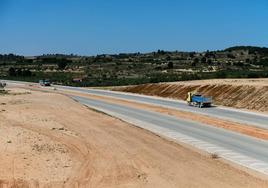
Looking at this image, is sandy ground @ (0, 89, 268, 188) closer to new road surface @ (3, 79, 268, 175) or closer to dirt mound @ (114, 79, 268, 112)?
new road surface @ (3, 79, 268, 175)

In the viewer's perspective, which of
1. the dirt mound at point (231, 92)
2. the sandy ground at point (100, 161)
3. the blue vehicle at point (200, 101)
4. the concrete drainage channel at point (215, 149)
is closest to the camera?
the sandy ground at point (100, 161)

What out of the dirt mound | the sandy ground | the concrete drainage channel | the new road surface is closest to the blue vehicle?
the dirt mound

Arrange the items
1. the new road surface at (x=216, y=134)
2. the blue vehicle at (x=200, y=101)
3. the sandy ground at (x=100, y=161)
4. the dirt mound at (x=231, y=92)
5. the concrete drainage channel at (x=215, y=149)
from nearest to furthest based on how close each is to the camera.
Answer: the sandy ground at (x=100, y=161)
the concrete drainage channel at (x=215, y=149)
the new road surface at (x=216, y=134)
the dirt mound at (x=231, y=92)
the blue vehicle at (x=200, y=101)

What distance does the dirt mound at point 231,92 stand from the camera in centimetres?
5625

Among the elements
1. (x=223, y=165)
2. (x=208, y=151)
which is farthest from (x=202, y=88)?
(x=223, y=165)

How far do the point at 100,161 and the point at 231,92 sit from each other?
43.4m

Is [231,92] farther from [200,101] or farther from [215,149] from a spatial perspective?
[215,149]

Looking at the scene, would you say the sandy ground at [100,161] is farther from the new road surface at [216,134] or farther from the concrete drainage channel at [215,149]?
the new road surface at [216,134]

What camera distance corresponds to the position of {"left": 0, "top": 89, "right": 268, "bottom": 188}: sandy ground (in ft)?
59.9

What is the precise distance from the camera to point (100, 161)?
22.1 metres

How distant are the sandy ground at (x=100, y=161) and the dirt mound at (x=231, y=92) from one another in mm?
25296

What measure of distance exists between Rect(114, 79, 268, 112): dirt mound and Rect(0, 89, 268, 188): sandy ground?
83.0ft

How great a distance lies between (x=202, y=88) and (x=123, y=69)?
106212 millimetres

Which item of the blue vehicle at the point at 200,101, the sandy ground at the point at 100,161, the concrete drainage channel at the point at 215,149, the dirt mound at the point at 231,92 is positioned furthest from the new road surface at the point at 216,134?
the dirt mound at the point at 231,92
